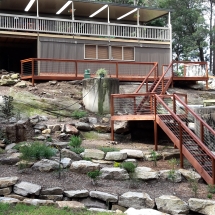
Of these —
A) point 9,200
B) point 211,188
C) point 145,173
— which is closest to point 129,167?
point 145,173

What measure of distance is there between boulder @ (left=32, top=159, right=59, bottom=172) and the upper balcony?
13915 millimetres

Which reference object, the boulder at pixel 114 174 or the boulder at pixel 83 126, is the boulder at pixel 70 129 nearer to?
the boulder at pixel 83 126

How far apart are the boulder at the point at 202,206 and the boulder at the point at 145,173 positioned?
4.85ft

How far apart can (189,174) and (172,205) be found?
73.2 inches

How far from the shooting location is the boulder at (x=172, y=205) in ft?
23.5

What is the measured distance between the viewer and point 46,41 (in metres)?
21.5

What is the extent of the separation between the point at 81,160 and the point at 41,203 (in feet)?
9.04

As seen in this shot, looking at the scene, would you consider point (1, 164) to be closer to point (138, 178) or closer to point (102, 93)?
point (138, 178)

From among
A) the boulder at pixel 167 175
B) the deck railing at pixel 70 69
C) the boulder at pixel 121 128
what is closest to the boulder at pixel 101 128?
the boulder at pixel 121 128

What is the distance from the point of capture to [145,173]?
346 inches

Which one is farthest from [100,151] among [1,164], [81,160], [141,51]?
[141,51]

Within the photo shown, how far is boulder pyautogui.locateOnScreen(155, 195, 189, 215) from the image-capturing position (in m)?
7.18

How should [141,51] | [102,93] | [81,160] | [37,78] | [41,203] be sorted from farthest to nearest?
[141,51]
[37,78]
[102,93]
[81,160]
[41,203]

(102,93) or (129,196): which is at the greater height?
(102,93)
